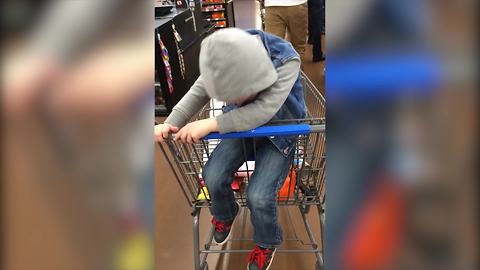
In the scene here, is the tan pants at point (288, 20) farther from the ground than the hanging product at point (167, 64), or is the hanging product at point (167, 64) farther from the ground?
the tan pants at point (288, 20)

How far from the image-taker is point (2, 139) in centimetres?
15

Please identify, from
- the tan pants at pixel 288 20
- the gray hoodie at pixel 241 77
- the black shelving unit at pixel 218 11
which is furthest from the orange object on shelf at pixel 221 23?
the gray hoodie at pixel 241 77

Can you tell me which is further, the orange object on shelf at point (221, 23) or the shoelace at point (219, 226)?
the orange object on shelf at point (221, 23)

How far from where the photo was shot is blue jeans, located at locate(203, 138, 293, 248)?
90 cm

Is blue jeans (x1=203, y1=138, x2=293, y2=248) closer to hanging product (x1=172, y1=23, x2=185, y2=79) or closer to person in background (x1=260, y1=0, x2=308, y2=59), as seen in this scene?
hanging product (x1=172, y1=23, x2=185, y2=79)

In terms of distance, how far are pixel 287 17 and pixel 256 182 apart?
4.98ft

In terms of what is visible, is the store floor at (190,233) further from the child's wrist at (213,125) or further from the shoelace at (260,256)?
the child's wrist at (213,125)

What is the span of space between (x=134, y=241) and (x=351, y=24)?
6.3 inches

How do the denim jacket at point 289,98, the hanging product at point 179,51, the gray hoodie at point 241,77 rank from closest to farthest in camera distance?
the gray hoodie at point 241,77
the denim jacket at point 289,98
the hanging product at point 179,51

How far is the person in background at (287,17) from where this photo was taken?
2115mm

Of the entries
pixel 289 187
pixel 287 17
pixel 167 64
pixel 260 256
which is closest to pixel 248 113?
pixel 289 187

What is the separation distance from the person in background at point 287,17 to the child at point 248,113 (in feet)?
4.28

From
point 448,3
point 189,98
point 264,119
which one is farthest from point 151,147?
point 189,98

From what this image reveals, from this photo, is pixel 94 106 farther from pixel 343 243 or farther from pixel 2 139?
pixel 343 243
